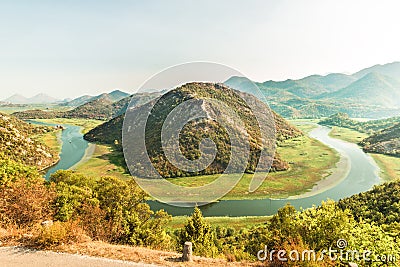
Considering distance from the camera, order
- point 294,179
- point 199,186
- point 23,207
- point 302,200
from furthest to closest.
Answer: point 294,179 < point 199,186 < point 302,200 < point 23,207

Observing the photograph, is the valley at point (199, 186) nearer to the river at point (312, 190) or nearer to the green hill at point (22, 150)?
the river at point (312, 190)

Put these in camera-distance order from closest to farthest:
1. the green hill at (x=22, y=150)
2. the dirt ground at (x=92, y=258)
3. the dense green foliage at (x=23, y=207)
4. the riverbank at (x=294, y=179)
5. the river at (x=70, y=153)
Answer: the dirt ground at (x=92, y=258) → the dense green foliage at (x=23, y=207) → the riverbank at (x=294, y=179) → the green hill at (x=22, y=150) → the river at (x=70, y=153)

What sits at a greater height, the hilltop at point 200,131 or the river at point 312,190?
the hilltop at point 200,131

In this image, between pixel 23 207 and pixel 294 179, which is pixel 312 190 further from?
pixel 23 207

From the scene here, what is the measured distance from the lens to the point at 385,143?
86.4 metres

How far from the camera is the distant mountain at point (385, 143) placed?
81.0 metres

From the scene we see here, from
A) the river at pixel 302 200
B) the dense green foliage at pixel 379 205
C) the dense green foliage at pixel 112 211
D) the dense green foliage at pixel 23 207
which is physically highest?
the dense green foliage at pixel 23 207

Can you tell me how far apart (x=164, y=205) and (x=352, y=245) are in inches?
1316

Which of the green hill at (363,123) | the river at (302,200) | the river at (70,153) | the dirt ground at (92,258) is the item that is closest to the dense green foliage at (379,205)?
the river at (302,200)

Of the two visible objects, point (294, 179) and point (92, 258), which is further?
point (294, 179)

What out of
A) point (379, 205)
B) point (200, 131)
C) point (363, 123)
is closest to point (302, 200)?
point (379, 205)

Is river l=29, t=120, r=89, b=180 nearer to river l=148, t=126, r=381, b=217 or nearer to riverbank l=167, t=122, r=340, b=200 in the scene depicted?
riverbank l=167, t=122, r=340, b=200

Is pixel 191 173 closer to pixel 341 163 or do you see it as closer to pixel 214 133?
pixel 214 133

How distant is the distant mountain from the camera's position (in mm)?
81000
